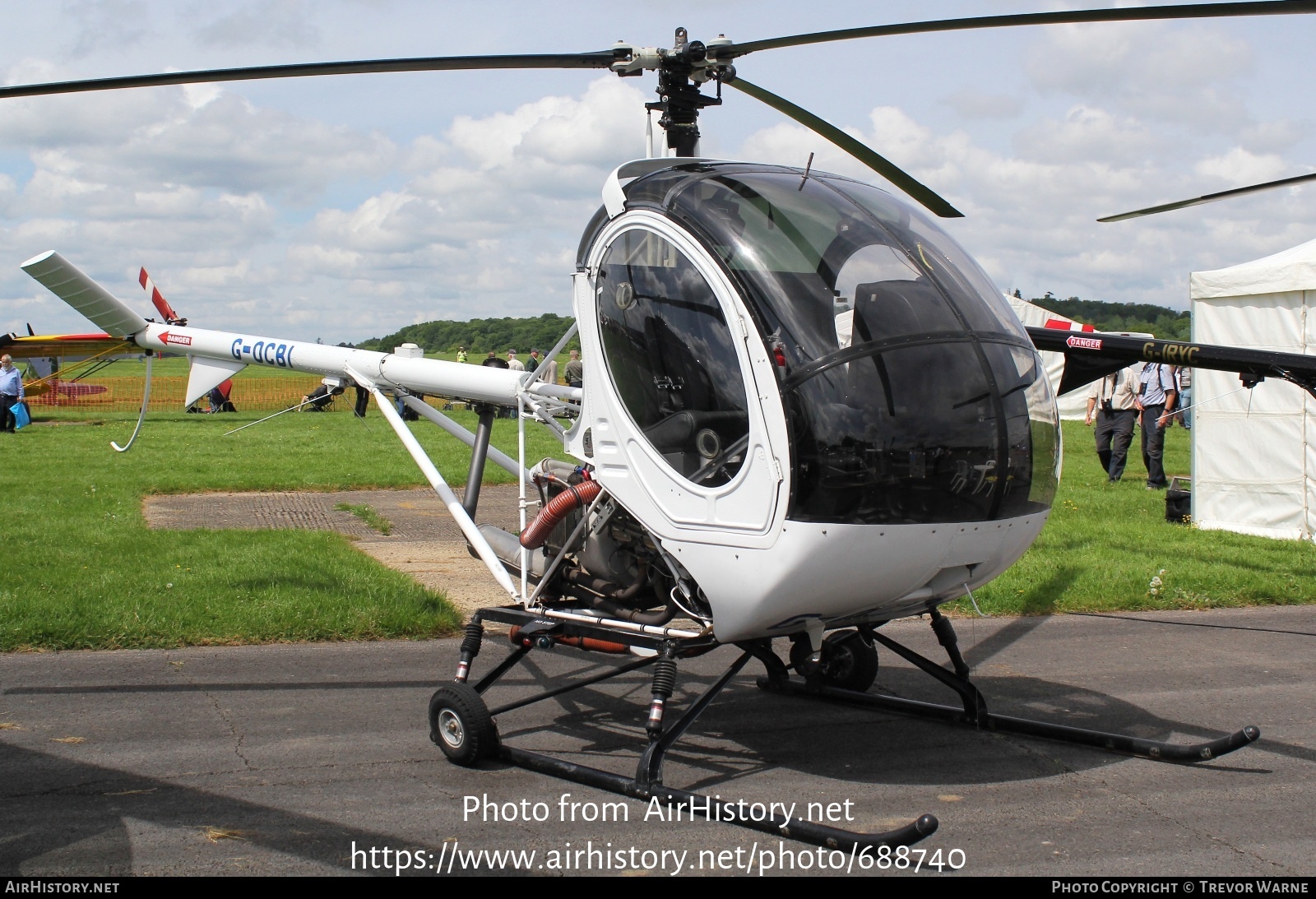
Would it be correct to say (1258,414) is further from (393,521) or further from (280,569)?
(280,569)

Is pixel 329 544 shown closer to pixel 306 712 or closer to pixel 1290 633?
pixel 306 712

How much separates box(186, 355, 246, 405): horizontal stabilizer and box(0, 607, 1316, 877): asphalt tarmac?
84.3 inches

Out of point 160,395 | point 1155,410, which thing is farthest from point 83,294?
point 160,395

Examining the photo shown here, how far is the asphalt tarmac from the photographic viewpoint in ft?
13.7

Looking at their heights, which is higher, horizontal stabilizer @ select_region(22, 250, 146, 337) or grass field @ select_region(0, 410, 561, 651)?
horizontal stabilizer @ select_region(22, 250, 146, 337)

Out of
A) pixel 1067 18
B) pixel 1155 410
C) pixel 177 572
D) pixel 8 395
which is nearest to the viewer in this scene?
pixel 1067 18

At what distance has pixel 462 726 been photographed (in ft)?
16.9

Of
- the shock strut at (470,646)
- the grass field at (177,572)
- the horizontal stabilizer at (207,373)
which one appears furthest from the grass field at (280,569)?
the shock strut at (470,646)

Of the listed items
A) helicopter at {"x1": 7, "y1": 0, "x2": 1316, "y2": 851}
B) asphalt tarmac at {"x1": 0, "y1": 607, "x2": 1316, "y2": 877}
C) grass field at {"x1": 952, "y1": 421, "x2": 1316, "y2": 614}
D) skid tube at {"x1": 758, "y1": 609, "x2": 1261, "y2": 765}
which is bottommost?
asphalt tarmac at {"x1": 0, "y1": 607, "x2": 1316, "y2": 877}

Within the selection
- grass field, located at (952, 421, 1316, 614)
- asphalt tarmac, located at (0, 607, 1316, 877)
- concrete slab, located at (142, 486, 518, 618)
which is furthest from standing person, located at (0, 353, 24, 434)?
grass field, located at (952, 421, 1316, 614)

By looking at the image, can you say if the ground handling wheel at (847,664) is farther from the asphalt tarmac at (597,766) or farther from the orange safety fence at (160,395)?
the orange safety fence at (160,395)

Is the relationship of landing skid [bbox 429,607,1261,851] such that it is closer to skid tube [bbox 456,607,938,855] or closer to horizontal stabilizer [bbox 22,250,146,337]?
skid tube [bbox 456,607,938,855]

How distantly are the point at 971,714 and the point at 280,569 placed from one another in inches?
213

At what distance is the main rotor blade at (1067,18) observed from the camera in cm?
373
